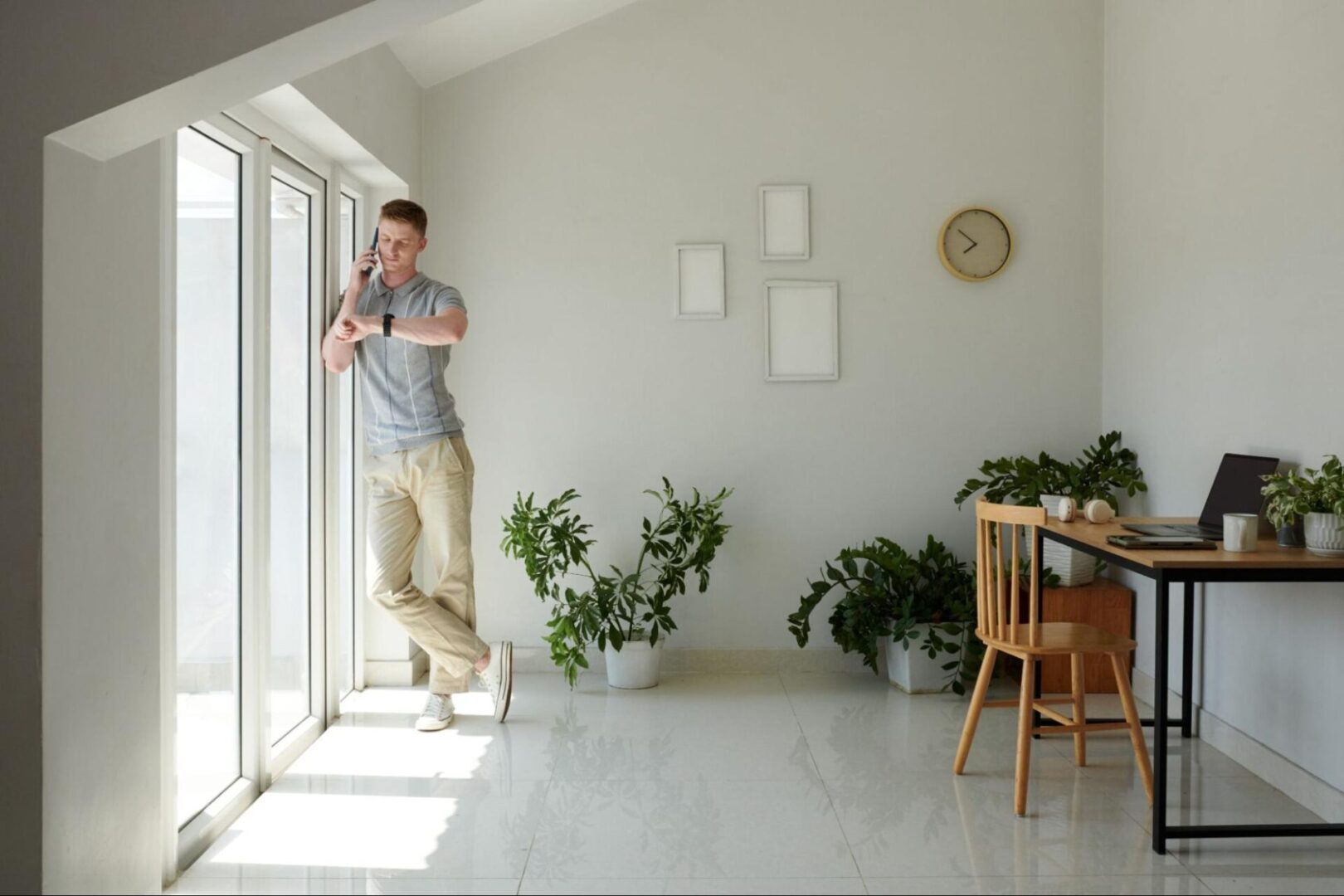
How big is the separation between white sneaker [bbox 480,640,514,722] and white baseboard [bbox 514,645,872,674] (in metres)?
0.79

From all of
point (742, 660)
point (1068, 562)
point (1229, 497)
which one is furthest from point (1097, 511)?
point (742, 660)

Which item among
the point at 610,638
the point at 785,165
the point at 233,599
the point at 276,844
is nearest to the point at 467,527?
the point at 610,638

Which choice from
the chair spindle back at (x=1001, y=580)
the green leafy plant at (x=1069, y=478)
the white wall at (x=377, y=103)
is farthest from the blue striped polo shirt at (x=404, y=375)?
the green leafy plant at (x=1069, y=478)

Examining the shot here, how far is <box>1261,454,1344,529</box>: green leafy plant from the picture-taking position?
3070mm

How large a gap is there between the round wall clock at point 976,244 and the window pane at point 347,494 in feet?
7.99

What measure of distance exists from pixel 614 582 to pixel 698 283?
1.31 metres

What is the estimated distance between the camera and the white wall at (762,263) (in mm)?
5113

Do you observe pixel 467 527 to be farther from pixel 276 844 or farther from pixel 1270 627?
pixel 1270 627

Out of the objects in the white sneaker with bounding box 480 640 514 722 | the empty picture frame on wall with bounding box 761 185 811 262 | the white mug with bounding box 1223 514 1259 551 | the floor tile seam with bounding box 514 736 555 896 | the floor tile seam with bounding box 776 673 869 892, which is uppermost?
the empty picture frame on wall with bounding box 761 185 811 262

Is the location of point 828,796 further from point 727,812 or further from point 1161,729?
point 1161,729

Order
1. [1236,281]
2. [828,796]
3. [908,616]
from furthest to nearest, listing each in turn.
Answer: [908,616]
[1236,281]
[828,796]

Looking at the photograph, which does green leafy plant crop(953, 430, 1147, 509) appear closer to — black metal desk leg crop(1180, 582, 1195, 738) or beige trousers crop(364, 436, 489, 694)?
black metal desk leg crop(1180, 582, 1195, 738)

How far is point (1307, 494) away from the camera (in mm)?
3133

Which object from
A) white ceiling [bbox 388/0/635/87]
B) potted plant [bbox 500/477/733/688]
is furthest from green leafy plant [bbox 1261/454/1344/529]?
white ceiling [bbox 388/0/635/87]
